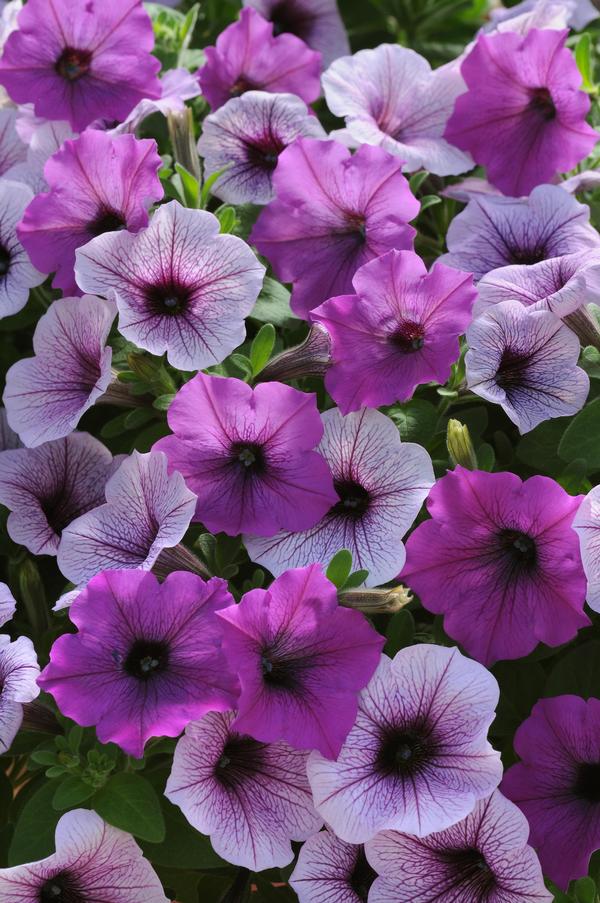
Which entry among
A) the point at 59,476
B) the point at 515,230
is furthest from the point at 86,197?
the point at 515,230

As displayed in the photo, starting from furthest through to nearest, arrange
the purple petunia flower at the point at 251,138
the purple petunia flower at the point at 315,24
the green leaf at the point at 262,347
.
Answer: the purple petunia flower at the point at 315,24 < the purple petunia flower at the point at 251,138 < the green leaf at the point at 262,347

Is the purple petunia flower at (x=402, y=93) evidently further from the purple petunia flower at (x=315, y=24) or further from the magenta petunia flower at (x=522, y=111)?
the purple petunia flower at (x=315, y=24)

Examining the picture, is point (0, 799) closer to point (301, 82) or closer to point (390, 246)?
point (390, 246)

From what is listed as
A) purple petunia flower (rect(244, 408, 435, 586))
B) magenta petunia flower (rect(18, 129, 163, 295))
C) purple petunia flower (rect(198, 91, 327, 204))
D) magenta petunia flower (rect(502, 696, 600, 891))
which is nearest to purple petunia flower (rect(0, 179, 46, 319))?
magenta petunia flower (rect(18, 129, 163, 295))

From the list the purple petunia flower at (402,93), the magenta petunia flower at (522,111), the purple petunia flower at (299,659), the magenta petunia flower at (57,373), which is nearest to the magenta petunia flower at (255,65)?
the purple petunia flower at (402,93)

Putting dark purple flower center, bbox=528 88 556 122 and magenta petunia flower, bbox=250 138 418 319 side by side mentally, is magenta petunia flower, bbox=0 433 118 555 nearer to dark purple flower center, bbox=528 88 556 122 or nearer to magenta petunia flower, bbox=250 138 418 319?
magenta petunia flower, bbox=250 138 418 319

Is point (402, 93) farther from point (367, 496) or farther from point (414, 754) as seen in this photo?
point (414, 754)

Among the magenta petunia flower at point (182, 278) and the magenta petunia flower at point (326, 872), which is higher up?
the magenta petunia flower at point (182, 278)
